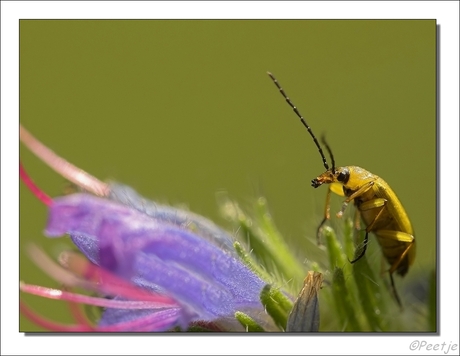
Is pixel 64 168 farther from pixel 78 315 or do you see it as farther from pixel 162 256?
pixel 162 256

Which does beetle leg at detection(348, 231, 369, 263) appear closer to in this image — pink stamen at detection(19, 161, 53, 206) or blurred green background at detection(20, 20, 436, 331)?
blurred green background at detection(20, 20, 436, 331)

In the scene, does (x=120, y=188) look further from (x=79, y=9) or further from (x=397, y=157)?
(x=397, y=157)

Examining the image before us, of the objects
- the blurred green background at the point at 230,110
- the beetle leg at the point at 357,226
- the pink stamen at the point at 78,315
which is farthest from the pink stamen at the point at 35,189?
the beetle leg at the point at 357,226

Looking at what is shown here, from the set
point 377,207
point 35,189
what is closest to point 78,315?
point 35,189

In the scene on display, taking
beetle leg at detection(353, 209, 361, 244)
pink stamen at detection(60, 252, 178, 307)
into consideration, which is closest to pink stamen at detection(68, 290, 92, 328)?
pink stamen at detection(60, 252, 178, 307)

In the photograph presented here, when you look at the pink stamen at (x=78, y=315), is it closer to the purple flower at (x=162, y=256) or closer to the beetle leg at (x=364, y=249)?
the purple flower at (x=162, y=256)

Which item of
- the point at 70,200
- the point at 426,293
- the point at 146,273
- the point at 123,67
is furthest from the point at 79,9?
the point at 426,293

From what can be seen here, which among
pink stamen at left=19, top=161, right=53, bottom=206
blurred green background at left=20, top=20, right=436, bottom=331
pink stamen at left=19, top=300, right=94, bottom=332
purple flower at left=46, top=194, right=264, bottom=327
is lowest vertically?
pink stamen at left=19, top=300, right=94, bottom=332
